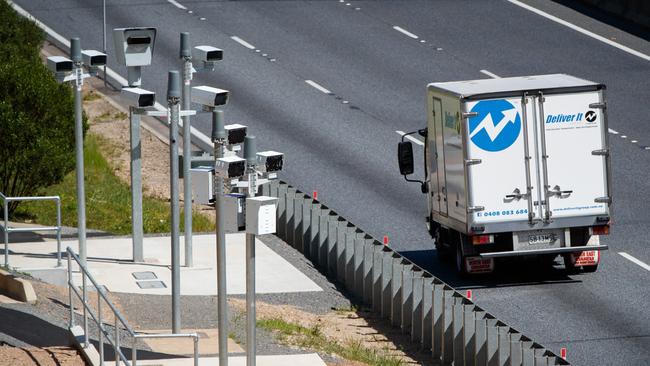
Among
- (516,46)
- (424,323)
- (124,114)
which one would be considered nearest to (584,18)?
(516,46)

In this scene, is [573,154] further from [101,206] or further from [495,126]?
[101,206]

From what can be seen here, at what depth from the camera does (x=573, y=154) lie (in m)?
24.3

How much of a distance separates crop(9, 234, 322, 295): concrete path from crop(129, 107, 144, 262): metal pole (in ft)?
1.09

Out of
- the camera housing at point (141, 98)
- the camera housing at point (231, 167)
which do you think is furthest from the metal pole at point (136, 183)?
the camera housing at point (231, 167)

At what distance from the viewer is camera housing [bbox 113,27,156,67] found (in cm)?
2362

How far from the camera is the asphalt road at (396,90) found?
23766mm

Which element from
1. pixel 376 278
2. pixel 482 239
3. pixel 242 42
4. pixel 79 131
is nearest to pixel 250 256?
pixel 376 278

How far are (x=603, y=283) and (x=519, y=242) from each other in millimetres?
1647

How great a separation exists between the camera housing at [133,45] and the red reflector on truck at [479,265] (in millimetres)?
6195

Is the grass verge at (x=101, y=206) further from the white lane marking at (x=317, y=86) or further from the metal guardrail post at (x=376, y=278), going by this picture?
the white lane marking at (x=317, y=86)

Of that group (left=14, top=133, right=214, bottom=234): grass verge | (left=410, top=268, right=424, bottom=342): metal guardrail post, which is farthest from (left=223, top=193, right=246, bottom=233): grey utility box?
(left=14, top=133, right=214, bottom=234): grass verge

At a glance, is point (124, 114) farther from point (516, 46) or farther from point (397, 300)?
point (397, 300)

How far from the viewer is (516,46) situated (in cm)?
4209

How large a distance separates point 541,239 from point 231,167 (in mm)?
9084
